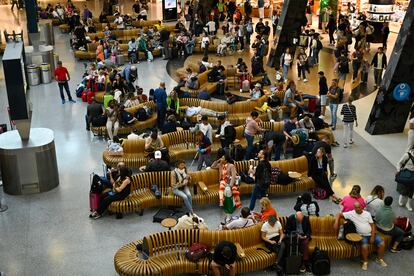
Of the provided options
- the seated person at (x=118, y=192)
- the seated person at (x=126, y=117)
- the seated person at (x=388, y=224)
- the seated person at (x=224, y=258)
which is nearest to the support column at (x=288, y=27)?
the seated person at (x=126, y=117)

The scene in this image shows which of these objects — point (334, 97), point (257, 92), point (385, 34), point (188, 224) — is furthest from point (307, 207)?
point (385, 34)

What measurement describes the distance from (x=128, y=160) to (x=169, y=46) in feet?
44.7

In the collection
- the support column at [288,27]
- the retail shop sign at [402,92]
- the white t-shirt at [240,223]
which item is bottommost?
the white t-shirt at [240,223]

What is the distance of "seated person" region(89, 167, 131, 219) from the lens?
10.8 meters

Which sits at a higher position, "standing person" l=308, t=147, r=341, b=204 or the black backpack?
"standing person" l=308, t=147, r=341, b=204

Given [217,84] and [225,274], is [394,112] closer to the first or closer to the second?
[217,84]

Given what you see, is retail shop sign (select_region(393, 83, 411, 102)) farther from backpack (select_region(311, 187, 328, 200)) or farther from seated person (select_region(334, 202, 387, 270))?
seated person (select_region(334, 202, 387, 270))

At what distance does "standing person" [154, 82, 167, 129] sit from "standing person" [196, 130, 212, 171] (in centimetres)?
288

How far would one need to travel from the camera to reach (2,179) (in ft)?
39.6

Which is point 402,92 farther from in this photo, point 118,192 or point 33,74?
point 33,74

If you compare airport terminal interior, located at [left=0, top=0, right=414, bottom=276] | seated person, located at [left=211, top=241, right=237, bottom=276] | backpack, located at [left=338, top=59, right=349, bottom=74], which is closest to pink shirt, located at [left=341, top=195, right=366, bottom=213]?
airport terminal interior, located at [left=0, top=0, right=414, bottom=276]

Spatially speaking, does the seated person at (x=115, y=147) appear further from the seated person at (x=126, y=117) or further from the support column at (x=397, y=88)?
the support column at (x=397, y=88)

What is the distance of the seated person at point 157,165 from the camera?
38.0ft

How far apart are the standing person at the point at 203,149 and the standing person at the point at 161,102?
113 inches
